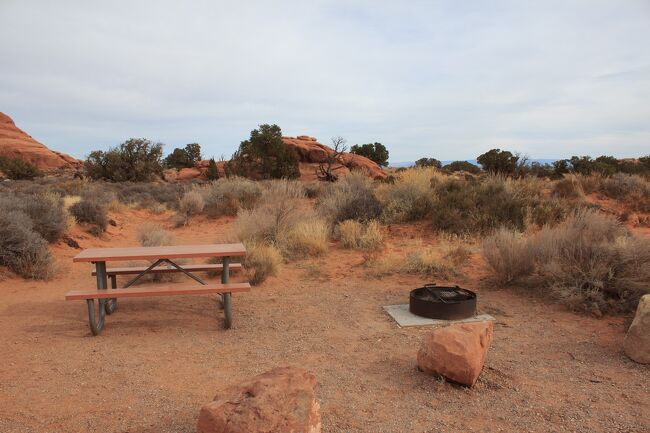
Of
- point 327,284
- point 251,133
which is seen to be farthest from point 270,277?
point 251,133

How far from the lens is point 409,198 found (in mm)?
11461

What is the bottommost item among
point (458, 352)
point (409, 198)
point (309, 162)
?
point (458, 352)

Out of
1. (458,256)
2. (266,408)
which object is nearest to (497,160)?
(458,256)

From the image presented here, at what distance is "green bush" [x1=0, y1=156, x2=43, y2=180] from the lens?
28.0 meters

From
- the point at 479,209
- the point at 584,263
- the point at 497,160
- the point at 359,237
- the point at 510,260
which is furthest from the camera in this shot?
the point at 497,160

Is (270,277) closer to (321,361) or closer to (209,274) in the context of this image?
(209,274)

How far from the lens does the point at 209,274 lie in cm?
730

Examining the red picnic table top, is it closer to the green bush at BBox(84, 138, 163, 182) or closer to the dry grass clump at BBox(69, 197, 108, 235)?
the dry grass clump at BBox(69, 197, 108, 235)

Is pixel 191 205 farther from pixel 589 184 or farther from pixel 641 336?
pixel 641 336

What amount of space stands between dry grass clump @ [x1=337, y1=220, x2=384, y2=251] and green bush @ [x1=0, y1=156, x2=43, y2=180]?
26.6 meters

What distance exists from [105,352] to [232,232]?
484 centimetres

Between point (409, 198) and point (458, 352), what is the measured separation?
830 centimetres

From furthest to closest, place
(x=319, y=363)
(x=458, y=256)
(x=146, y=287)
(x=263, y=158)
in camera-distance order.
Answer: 1. (x=263, y=158)
2. (x=458, y=256)
3. (x=146, y=287)
4. (x=319, y=363)

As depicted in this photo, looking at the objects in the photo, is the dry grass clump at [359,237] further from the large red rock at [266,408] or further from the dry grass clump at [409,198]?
the large red rock at [266,408]
